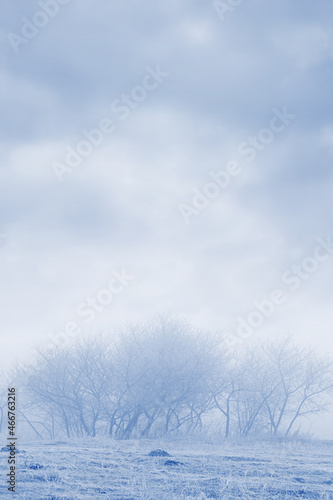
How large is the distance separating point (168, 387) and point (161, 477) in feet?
78.9

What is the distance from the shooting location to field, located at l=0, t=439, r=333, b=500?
11.5 meters

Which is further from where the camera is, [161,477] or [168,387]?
[168,387]

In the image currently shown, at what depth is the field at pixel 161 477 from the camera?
11469mm

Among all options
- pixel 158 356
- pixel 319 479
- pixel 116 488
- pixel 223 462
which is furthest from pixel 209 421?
pixel 116 488

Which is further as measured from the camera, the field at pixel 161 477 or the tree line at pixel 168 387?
the tree line at pixel 168 387

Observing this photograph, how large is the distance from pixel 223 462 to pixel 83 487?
764 centimetres

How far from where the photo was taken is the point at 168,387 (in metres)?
37.7

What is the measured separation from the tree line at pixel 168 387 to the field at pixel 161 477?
17.9m

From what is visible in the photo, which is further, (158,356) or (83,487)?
(158,356)

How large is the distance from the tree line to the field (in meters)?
17.9

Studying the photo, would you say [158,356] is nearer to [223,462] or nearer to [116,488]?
[223,462]

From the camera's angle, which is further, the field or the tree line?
the tree line

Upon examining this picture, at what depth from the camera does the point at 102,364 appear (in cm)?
3897

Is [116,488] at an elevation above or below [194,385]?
below
